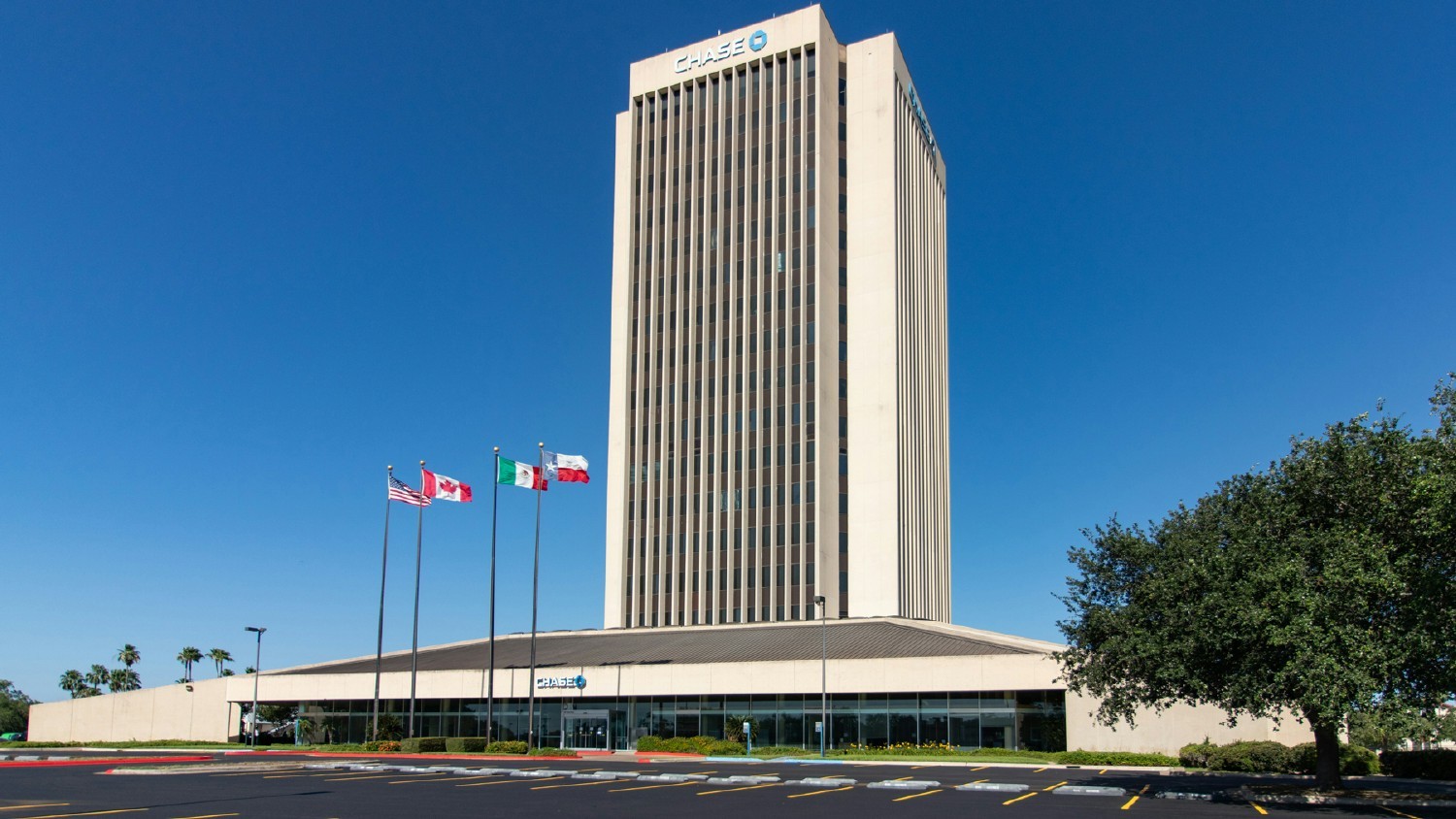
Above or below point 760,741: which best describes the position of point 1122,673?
above

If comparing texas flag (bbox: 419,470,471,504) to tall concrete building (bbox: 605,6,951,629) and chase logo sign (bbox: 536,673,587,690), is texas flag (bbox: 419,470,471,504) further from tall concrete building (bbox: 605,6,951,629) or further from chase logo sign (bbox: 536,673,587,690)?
tall concrete building (bbox: 605,6,951,629)

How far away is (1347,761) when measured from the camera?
43.9 metres

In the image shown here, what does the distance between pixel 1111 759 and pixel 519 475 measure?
32267mm

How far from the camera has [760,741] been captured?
62719mm

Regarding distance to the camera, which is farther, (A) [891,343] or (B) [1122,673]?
(A) [891,343]

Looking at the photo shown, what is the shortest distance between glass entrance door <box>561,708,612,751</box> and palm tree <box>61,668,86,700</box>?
110 meters

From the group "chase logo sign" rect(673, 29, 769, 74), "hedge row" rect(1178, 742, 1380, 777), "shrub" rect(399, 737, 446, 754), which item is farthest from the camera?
"chase logo sign" rect(673, 29, 769, 74)

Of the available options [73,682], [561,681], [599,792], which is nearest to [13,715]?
[73,682]

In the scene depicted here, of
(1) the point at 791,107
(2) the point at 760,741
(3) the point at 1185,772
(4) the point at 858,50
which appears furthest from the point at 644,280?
(3) the point at 1185,772

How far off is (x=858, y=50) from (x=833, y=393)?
93.8 feet

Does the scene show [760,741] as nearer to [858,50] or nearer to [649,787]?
[649,787]

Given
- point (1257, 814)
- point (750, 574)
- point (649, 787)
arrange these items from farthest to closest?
point (750, 574) < point (649, 787) < point (1257, 814)

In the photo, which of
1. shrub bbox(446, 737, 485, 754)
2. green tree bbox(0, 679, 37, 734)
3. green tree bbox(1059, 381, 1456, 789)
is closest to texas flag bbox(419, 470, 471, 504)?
shrub bbox(446, 737, 485, 754)

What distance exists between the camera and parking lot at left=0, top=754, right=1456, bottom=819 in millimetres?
25688
